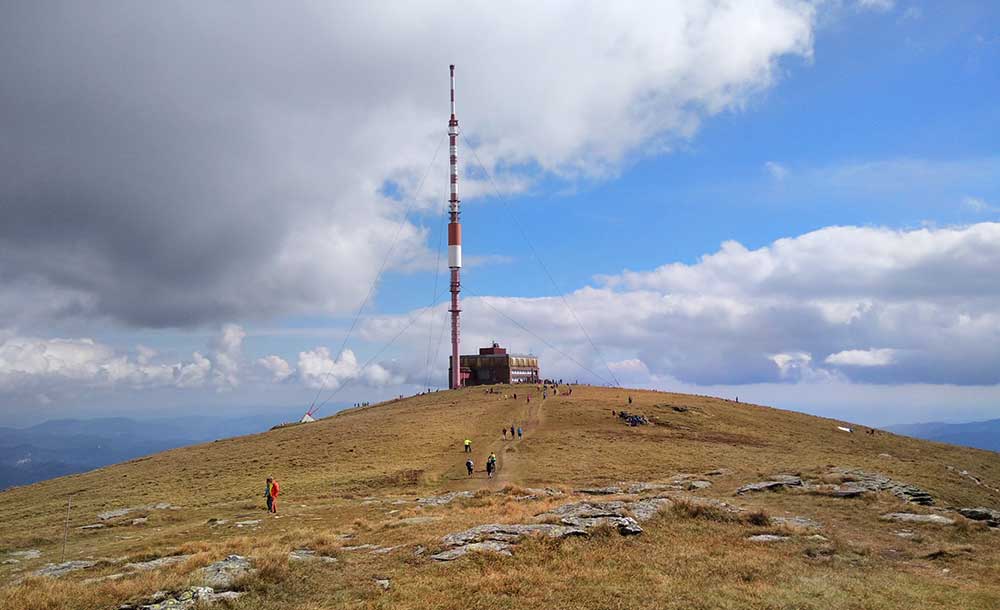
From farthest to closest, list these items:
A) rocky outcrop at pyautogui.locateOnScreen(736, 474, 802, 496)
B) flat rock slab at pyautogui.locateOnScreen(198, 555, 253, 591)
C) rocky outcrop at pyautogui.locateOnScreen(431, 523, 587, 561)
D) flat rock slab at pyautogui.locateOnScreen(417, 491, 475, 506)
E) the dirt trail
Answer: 1. the dirt trail
2. flat rock slab at pyautogui.locateOnScreen(417, 491, 475, 506)
3. rocky outcrop at pyautogui.locateOnScreen(736, 474, 802, 496)
4. rocky outcrop at pyautogui.locateOnScreen(431, 523, 587, 561)
5. flat rock slab at pyautogui.locateOnScreen(198, 555, 253, 591)

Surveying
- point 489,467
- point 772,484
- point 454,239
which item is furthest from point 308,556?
A: point 454,239

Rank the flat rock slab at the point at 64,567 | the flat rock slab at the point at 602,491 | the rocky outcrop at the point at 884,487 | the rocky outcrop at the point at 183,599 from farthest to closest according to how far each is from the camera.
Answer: the flat rock slab at the point at 602,491, the rocky outcrop at the point at 884,487, the flat rock slab at the point at 64,567, the rocky outcrop at the point at 183,599

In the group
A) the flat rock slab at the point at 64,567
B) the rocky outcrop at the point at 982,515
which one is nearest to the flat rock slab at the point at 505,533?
the flat rock slab at the point at 64,567

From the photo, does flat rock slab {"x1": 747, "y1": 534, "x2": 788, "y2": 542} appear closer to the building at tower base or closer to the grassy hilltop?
the grassy hilltop

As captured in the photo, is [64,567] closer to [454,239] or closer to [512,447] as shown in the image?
[512,447]

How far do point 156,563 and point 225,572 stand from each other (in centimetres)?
632

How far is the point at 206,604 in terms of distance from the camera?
15984mm

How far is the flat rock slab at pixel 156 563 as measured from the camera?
21.6 m

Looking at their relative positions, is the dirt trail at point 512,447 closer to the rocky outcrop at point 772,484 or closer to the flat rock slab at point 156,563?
the rocky outcrop at point 772,484

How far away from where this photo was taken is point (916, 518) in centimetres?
2838

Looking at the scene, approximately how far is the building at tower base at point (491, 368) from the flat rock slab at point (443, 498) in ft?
240

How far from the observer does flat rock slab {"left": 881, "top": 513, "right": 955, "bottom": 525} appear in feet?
90.8

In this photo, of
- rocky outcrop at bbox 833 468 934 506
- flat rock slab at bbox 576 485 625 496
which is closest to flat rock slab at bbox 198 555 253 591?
flat rock slab at bbox 576 485 625 496

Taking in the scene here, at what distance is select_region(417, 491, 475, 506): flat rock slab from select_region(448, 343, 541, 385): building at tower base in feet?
240
